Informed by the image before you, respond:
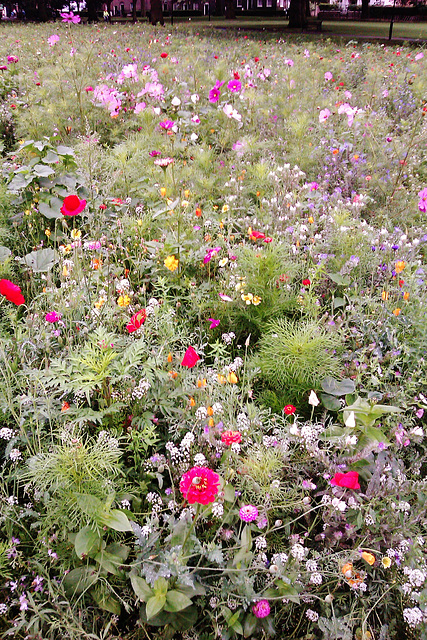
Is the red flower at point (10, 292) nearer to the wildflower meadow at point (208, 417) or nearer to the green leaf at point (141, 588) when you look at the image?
the wildflower meadow at point (208, 417)

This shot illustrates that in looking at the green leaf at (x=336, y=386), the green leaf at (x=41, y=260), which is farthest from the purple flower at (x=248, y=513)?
the green leaf at (x=41, y=260)

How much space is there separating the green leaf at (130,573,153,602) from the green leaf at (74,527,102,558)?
161mm

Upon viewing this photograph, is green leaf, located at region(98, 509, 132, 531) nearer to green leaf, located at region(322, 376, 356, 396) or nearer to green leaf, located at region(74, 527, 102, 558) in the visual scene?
green leaf, located at region(74, 527, 102, 558)

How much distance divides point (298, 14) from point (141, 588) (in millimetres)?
27399

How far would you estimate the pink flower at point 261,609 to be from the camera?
4.45 ft

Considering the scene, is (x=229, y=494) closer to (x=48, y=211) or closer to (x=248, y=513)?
(x=248, y=513)

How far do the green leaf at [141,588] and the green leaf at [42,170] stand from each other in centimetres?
271

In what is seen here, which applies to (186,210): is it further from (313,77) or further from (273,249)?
(313,77)

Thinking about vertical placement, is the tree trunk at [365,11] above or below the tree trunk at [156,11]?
above

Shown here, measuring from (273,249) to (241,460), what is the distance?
1.22 m

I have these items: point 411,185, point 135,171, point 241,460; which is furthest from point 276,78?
point 241,460

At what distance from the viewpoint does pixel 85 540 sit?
141 cm

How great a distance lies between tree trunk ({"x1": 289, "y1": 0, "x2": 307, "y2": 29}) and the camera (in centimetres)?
2286

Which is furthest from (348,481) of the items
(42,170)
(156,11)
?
(156,11)
